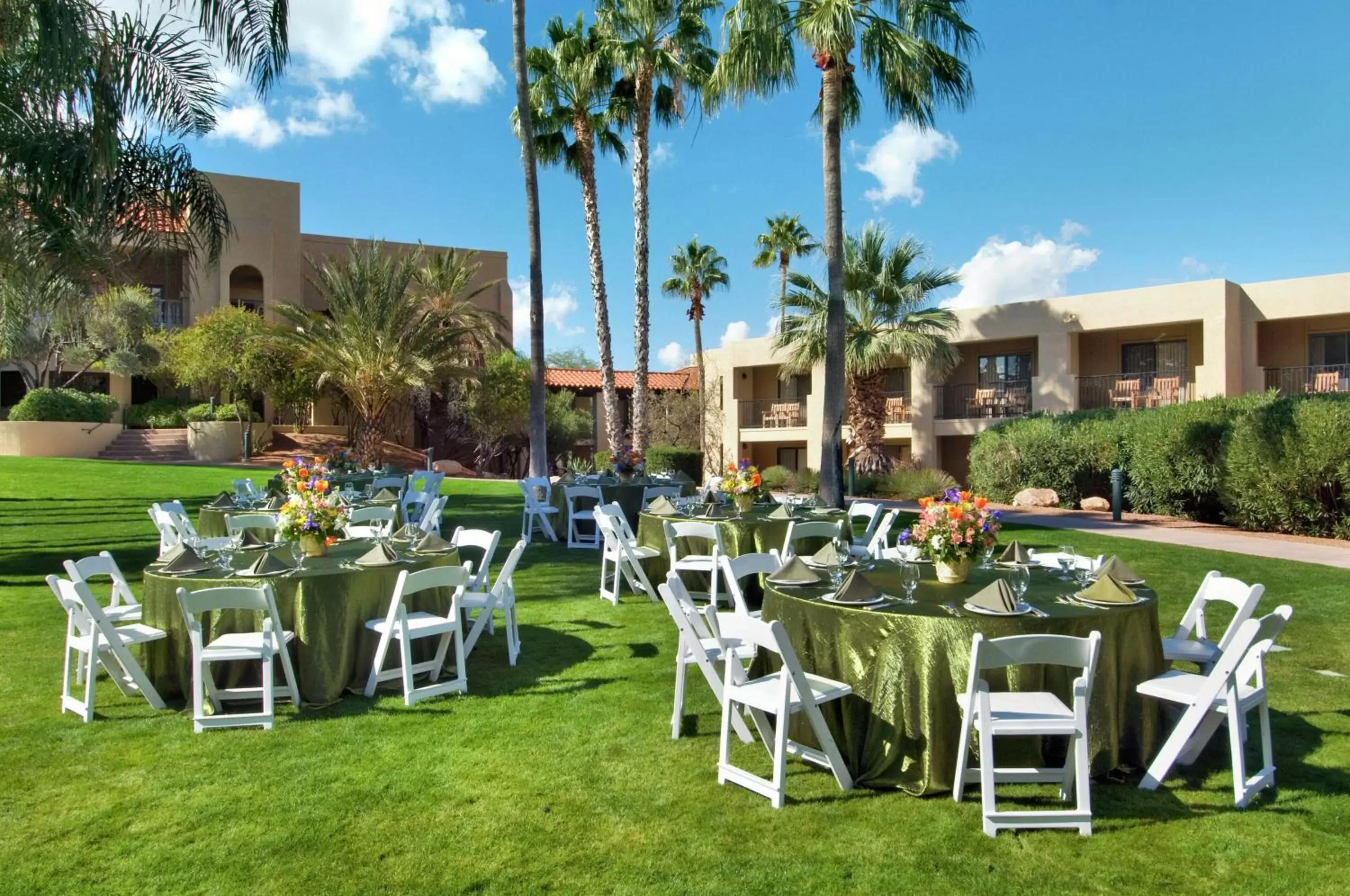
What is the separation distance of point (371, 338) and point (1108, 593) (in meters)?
20.6

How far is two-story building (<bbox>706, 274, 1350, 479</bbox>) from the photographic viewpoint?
2209 centimetres

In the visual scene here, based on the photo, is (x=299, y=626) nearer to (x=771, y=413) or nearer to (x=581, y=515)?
(x=581, y=515)

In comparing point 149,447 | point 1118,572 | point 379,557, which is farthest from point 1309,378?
point 149,447

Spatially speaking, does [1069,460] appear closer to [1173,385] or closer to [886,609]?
[1173,385]

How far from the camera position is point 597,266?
21.2 metres

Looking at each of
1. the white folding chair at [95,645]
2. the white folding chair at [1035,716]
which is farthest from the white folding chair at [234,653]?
the white folding chair at [1035,716]

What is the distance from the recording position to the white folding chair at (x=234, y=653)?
509 centimetres

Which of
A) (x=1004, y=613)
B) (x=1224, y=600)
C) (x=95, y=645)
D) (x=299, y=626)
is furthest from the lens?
(x=299, y=626)

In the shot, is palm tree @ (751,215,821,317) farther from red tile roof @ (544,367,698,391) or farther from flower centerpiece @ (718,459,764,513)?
flower centerpiece @ (718,459,764,513)

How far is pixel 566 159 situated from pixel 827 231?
10.4 m

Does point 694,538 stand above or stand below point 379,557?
below

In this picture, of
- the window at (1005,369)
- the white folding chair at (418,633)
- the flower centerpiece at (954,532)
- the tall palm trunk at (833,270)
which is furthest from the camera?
the window at (1005,369)

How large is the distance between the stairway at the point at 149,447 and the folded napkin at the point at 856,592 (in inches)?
1153

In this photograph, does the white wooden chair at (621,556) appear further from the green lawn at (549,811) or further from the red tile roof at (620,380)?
the red tile roof at (620,380)
